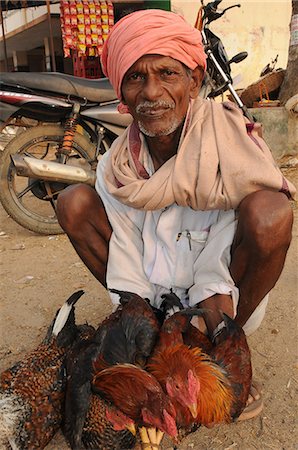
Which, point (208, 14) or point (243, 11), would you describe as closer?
point (208, 14)

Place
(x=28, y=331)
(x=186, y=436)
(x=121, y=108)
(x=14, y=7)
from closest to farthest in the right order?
(x=186, y=436) < (x=121, y=108) < (x=28, y=331) < (x=14, y=7)

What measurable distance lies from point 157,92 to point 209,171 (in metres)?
0.41

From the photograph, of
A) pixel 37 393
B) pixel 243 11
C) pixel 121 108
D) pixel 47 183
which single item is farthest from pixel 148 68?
pixel 243 11

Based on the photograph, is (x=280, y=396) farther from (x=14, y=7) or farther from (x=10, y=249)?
(x=14, y=7)

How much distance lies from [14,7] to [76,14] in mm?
3086

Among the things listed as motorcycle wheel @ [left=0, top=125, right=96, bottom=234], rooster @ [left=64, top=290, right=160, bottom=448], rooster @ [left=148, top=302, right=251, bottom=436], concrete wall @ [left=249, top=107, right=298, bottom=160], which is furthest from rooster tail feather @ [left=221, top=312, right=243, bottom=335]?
concrete wall @ [left=249, top=107, right=298, bottom=160]

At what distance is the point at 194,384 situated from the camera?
5.39 feet

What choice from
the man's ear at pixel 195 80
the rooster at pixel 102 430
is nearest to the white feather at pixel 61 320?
the rooster at pixel 102 430

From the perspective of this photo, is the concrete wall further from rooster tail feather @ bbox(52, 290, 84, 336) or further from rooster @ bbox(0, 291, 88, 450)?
rooster @ bbox(0, 291, 88, 450)

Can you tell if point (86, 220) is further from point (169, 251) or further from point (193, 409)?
point (193, 409)

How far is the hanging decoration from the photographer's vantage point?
8555 mm

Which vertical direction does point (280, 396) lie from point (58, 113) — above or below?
below

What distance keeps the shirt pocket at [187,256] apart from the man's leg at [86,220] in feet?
1.29

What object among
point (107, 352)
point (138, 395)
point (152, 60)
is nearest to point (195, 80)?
point (152, 60)
